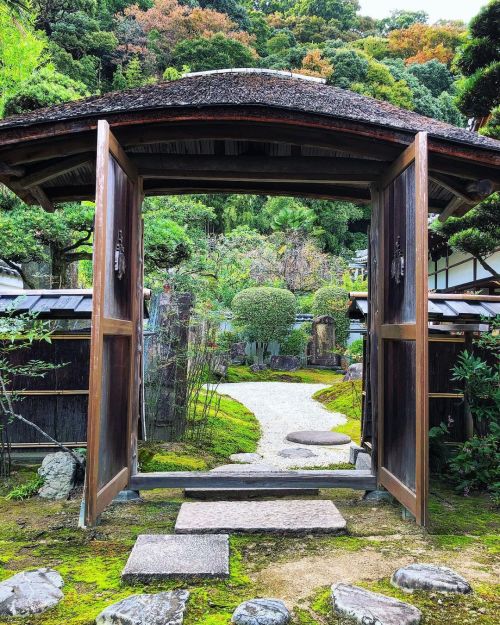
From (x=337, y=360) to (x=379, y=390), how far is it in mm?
13971

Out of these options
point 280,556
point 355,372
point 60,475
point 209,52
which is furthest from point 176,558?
point 209,52

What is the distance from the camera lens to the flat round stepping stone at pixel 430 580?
281 cm

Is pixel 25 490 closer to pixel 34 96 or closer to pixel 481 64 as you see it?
pixel 34 96

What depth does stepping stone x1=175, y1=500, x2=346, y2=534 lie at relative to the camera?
378cm

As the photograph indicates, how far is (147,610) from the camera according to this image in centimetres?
247

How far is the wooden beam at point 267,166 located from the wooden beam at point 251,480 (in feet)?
8.85

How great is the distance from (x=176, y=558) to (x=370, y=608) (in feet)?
3.97

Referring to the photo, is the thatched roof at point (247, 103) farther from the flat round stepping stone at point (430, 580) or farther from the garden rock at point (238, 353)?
the garden rock at point (238, 353)

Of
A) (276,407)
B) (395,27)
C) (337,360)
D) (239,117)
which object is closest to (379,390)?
(239,117)

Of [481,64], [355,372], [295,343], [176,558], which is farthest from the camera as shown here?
[295,343]

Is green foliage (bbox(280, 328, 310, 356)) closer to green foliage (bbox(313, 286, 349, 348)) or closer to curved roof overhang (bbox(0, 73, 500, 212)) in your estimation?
green foliage (bbox(313, 286, 349, 348))

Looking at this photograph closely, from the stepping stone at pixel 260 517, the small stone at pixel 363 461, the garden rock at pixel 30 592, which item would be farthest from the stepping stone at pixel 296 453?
the garden rock at pixel 30 592

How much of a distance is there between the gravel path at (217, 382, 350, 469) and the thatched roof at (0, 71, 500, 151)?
4.16 meters

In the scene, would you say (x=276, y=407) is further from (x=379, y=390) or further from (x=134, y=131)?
(x=134, y=131)
